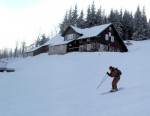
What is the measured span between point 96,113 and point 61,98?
4.74 m

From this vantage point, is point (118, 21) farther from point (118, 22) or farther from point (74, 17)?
point (74, 17)

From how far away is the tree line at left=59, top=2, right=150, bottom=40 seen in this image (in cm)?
7981

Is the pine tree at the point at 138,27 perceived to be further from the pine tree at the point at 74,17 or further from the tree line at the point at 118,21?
the pine tree at the point at 74,17

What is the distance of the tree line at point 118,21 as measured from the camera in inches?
3142

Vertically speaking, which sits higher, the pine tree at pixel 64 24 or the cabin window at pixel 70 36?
the pine tree at pixel 64 24


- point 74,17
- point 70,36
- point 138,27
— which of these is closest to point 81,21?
point 74,17

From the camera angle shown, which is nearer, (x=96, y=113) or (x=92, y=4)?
(x=96, y=113)

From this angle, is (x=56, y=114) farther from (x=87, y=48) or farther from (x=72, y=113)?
(x=87, y=48)

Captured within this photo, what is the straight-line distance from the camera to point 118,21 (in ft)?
281

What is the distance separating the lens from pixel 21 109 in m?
13.1

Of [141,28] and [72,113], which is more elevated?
[141,28]

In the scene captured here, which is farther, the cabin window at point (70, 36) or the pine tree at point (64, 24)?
the pine tree at point (64, 24)

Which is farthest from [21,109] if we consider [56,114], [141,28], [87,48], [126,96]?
[141,28]

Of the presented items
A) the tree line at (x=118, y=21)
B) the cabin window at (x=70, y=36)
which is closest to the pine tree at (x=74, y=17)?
the tree line at (x=118, y=21)
